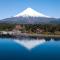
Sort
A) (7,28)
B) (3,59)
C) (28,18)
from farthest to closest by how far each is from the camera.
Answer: (28,18) < (7,28) < (3,59)

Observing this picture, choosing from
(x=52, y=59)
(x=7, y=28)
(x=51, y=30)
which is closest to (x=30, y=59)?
(x=52, y=59)

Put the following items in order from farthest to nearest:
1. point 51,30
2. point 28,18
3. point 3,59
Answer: point 28,18 < point 51,30 < point 3,59

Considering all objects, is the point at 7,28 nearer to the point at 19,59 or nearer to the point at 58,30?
the point at 58,30

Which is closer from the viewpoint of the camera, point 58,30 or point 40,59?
point 40,59

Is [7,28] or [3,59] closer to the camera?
[3,59]

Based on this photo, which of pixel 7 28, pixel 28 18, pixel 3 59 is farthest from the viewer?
pixel 28 18

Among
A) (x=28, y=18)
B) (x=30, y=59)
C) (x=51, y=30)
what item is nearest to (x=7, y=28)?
(x=51, y=30)

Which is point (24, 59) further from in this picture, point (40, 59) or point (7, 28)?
point (7, 28)

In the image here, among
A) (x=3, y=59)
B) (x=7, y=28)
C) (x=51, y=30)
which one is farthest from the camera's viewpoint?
(x=7, y=28)
